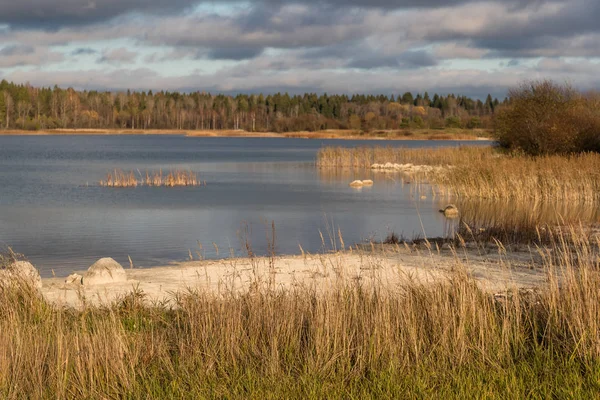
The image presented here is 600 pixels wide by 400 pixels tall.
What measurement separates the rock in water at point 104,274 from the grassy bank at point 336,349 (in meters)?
3.76

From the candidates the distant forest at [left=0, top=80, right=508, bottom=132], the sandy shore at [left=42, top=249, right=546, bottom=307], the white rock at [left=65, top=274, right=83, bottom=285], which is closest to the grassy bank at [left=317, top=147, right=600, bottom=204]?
the sandy shore at [left=42, top=249, right=546, bottom=307]

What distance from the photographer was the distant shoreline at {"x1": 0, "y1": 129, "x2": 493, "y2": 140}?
379ft

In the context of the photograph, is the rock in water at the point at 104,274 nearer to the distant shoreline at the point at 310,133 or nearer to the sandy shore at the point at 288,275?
the sandy shore at the point at 288,275

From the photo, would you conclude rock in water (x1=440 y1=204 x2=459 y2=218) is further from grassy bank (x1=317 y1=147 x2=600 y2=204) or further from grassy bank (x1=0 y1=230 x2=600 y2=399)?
grassy bank (x1=0 y1=230 x2=600 y2=399)

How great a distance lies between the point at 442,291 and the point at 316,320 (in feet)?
4.79

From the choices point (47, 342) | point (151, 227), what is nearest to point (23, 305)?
point (47, 342)

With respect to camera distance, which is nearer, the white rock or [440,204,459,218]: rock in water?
the white rock

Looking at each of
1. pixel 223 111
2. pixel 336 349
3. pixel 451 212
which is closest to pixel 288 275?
pixel 336 349

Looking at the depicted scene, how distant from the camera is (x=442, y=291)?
759 cm

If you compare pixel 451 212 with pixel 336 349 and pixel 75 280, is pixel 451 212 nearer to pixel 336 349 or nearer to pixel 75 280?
pixel 75 280

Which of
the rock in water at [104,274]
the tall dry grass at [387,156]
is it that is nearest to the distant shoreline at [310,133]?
the tall dry grass at [387,156]

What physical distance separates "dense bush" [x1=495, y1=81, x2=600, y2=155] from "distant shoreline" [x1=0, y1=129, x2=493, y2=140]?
231 feet

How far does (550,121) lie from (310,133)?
91.8 m

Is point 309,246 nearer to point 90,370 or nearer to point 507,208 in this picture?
point 507,208
